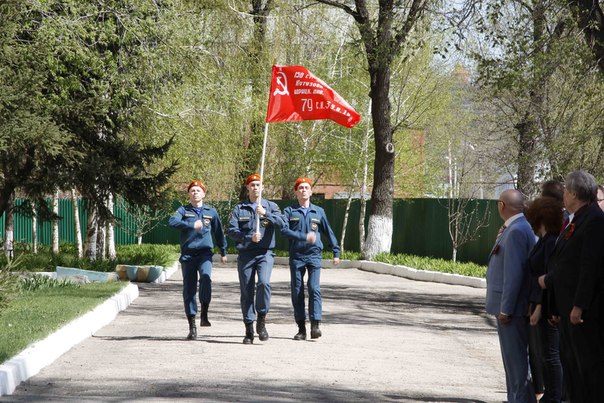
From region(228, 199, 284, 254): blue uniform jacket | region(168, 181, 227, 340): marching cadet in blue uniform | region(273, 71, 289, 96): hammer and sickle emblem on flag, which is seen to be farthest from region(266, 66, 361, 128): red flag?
region(228, 199, 284, 254): blue uniform jacket

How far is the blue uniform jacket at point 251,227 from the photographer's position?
13555mm

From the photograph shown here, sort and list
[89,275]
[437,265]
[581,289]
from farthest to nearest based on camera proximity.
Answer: [437,265]
[89,275]
[581,289]

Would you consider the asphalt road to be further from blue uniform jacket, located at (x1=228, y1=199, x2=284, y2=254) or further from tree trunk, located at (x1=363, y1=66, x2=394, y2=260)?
tree trunk, located at (x1=363, y1=66, x2=394, y2=260)

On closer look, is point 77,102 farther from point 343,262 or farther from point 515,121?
point 343,262

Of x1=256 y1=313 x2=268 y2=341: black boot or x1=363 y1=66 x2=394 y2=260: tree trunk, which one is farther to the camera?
x1=363 y1=66 x2=394 y2=260: tree trunk

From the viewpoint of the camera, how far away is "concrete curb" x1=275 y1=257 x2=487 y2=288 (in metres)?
26.8

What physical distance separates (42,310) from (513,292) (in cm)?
832

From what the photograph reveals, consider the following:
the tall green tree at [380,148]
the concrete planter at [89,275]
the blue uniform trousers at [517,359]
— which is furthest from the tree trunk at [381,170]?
the blue uniform trousers at [517,359]

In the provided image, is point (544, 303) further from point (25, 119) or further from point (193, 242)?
point (25, 119)

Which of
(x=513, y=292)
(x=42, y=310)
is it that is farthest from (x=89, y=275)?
(x=513, y=292)

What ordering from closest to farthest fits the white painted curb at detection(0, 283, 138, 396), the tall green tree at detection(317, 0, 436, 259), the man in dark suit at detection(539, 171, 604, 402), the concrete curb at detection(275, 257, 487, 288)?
the man in dark suit at detection(539, 171, 604, 402)
the white painted curb at detection(0, 283, 138, 396)
the concrete curb at detection(275, 257, 487, 288)
the tall green tree at detection(317, 0, 436, 259)

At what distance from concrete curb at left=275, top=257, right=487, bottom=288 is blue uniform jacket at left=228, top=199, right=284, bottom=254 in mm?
12189

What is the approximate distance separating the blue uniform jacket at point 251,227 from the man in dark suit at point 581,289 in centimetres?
611

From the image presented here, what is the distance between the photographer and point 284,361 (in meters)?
11.6
